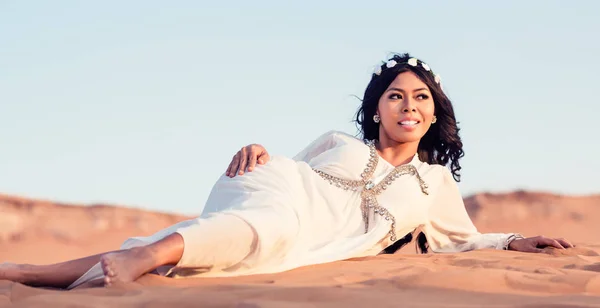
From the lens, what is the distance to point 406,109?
18.0ft

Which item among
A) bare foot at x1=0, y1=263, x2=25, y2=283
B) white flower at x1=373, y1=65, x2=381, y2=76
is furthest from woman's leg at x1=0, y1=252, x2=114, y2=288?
white flower at x1=373, y1=65, x2=381, y2=76

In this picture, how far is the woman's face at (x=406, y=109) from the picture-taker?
5457 mm

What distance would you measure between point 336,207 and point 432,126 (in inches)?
52.4

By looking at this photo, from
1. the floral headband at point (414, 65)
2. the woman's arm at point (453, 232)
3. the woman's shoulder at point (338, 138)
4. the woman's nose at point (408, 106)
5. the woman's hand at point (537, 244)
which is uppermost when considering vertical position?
the floral headband at point (414, 65)

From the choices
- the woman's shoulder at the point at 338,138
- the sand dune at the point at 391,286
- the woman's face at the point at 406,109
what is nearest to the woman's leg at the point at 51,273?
the sand dune at the point at 391,286

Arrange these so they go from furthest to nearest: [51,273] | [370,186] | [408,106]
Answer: [408,106]
[370,186]
[51,273]

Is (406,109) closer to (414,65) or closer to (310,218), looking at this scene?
(414,65)

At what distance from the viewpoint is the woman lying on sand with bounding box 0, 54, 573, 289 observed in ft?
11.7

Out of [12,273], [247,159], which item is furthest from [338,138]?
[12,273]

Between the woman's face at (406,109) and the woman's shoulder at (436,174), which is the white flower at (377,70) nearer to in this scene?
the woman's face at (406,109)

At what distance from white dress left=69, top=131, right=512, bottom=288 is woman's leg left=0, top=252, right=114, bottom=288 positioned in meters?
0.08

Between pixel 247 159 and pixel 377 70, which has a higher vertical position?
pixel 377 70

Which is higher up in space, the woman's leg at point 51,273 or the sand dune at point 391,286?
the woman's leg at point 51,273

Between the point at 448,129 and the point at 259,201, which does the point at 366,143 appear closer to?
the point at 448,129
